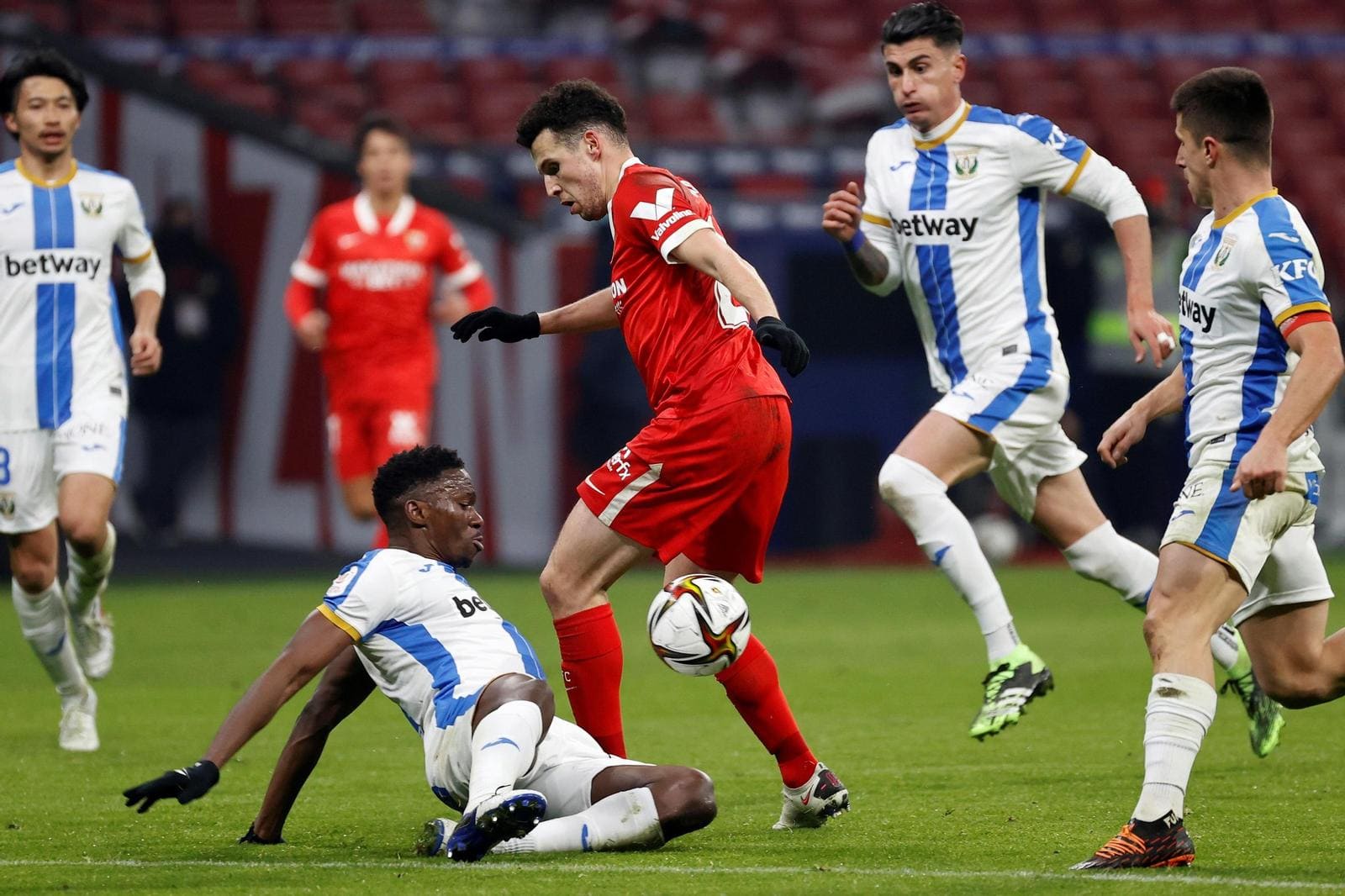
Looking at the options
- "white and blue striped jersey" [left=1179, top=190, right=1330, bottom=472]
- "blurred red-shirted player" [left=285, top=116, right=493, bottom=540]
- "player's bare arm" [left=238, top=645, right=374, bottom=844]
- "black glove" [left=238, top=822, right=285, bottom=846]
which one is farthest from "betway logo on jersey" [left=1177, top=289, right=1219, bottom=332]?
"blurred red-shirted player" [left=285, top=116, right=493, bottom=540]

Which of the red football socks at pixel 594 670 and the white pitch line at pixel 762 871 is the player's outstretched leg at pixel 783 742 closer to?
the red football socks at pixel 594 670

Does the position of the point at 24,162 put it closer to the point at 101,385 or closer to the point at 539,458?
the point at 101,385

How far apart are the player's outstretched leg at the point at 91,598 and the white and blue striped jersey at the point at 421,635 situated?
8.52 feet

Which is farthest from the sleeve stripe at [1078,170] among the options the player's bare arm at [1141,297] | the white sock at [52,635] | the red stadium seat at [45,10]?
the red stadium seat at [45,10]

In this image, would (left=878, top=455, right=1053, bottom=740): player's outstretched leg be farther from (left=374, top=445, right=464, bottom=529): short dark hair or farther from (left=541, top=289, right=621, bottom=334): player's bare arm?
(left=374, top=445, right=464, bottom=529): short dark hair

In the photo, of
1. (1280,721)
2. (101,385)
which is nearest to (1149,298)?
(1280,721)

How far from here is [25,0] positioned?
16.3 m

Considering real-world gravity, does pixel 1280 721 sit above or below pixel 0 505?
below

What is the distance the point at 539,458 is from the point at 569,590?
32.2 ft

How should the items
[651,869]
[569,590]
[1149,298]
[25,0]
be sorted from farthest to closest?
1. [25,0]
2. [1149,298]
3. [569,590]
4. [651,869]

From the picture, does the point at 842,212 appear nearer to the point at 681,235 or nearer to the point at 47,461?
the point at 681,235

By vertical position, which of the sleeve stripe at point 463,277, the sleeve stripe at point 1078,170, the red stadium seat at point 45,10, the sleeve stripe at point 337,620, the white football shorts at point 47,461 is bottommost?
the sleeve stripe at point 337,620

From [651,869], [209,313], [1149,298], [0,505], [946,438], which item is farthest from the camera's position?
[209,313]

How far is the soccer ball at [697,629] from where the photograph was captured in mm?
4840
